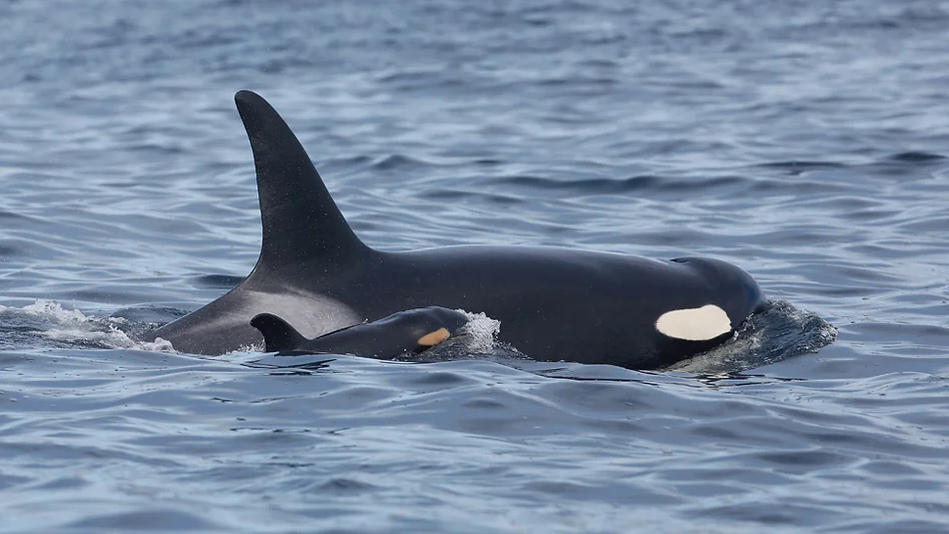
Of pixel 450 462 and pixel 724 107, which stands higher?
pixel 724 107

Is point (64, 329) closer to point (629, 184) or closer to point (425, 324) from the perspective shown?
point (425, 324)

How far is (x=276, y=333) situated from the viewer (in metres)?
8.58

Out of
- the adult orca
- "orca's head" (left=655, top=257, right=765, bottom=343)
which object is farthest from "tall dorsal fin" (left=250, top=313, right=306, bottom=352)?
"orca's head" (left=655, top=257, right=765, bottom=343)

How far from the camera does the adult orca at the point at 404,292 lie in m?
9.11

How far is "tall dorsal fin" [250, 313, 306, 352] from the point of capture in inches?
329

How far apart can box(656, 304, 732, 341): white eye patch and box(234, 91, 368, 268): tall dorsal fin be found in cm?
227

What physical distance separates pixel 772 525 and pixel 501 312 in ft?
10.8

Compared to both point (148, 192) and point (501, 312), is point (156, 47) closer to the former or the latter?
point (148, 192)

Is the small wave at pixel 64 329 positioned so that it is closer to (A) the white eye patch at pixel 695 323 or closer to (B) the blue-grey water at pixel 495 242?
(B) the blue-grey water at pixel 495 242

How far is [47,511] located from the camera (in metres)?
6.14

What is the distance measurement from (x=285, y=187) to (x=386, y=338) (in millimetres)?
1201

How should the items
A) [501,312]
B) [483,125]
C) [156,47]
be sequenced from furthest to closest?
[156,47] < [483,125] < [501,312]

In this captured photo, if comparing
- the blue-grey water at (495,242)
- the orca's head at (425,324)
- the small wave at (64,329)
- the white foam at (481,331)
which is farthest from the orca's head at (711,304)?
the small wave at (64,329)

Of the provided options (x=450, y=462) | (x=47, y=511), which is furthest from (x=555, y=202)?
(x=47, y=511)
